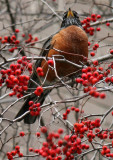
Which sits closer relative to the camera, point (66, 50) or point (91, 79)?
point (91, 79)

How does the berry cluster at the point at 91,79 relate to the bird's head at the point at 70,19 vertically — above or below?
below

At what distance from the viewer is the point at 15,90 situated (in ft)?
6.53

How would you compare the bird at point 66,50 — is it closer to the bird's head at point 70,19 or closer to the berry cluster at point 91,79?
the bird's head at point 70,19

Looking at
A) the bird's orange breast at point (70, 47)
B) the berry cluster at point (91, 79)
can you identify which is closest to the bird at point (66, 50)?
the bird's orange breast at point (70, 47)

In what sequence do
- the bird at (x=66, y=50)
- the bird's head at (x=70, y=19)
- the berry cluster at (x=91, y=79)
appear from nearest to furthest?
the berry cluster at (x=91, y=79) → the bird at (x=66, y=50) → the bird's head at (x=70, y=19)

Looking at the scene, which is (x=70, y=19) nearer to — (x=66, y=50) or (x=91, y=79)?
(x=66, y=50)

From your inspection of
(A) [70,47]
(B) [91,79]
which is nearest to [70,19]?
(A) [70,47]

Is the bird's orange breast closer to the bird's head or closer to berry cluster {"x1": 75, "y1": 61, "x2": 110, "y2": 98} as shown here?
the bird's head

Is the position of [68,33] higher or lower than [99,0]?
lower

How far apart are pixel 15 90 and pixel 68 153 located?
1.75 feet

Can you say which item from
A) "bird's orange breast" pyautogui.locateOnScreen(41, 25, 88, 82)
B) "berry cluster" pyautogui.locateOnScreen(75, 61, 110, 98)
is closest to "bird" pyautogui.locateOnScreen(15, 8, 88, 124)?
"bird's orange breast" pyautogui.locateOnScreen(41, 25, 88, 82)

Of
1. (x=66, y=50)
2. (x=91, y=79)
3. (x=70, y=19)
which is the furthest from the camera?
(x=70, y=19)

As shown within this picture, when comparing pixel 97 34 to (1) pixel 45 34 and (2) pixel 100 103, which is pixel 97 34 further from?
(2) pixel 100 103

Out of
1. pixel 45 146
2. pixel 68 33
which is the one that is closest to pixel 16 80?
pixel 45 146
